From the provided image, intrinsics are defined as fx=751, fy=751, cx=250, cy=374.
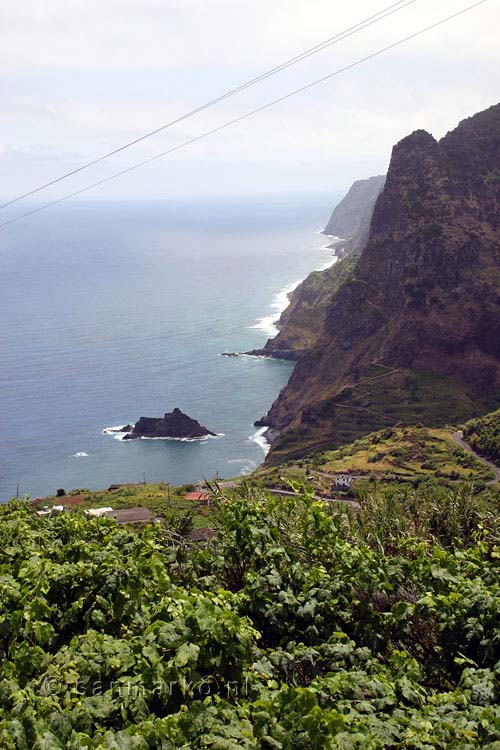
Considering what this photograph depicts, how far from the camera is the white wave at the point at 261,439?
11088cm

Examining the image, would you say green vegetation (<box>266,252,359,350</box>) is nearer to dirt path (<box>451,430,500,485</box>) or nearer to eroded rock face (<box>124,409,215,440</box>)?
eroded rock face (<box>124,409,215,440</box>)

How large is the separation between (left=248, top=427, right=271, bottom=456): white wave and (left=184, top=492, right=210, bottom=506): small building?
32.2 m

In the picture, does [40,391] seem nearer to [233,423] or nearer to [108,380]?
[108,380]

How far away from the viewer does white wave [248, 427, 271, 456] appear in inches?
4365

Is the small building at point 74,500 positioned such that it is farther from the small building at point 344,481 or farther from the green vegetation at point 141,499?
the small building at point 344,481

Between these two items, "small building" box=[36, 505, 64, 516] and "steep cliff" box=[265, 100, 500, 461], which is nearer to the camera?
"small building" box=[36, 505, 64, 516]

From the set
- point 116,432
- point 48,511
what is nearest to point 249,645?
point 48,511

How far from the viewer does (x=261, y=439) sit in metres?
114

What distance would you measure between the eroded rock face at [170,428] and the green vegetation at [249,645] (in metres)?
95.4

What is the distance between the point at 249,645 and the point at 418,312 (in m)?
111

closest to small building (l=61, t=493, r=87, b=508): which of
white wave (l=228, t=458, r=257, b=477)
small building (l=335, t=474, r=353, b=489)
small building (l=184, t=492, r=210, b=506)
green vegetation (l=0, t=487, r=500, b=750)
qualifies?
small building (l=184, t=492, r=210, b=506)

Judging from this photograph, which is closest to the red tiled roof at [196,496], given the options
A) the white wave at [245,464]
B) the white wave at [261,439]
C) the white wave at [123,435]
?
the white wave at [245,464]

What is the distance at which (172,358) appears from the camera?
149m

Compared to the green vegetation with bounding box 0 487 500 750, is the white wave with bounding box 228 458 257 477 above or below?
below
